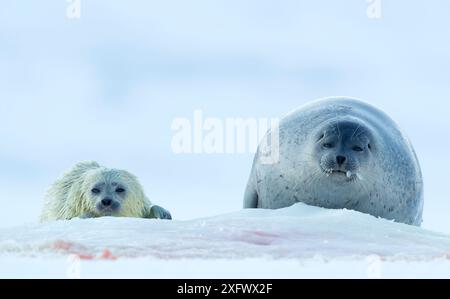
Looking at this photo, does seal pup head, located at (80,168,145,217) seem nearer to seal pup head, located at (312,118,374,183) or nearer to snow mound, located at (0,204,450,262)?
seal pup head, located at (312,118,374,183)

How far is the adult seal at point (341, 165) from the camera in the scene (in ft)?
26.5

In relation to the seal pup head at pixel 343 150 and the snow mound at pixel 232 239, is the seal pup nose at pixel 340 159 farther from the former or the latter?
the snow mound at pixel 232 239

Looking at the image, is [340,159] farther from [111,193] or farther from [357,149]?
[111,193]

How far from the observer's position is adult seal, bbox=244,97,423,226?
318 inches

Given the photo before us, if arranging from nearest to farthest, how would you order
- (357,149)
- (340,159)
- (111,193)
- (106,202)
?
(340,159), (357,149), (106,202), (111,193)

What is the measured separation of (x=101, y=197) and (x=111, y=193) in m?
0.14

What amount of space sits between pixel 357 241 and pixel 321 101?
3.68m

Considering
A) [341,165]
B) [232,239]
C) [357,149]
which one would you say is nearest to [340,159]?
[341,165]

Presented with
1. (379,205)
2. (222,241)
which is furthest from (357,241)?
(379,205)

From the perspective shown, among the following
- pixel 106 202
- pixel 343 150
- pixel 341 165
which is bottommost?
pixel 106 202

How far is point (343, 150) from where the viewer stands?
7930 mm

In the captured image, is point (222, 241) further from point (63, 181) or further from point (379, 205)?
point (63, 181)

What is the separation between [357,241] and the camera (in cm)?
598

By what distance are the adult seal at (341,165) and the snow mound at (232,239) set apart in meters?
1.22
